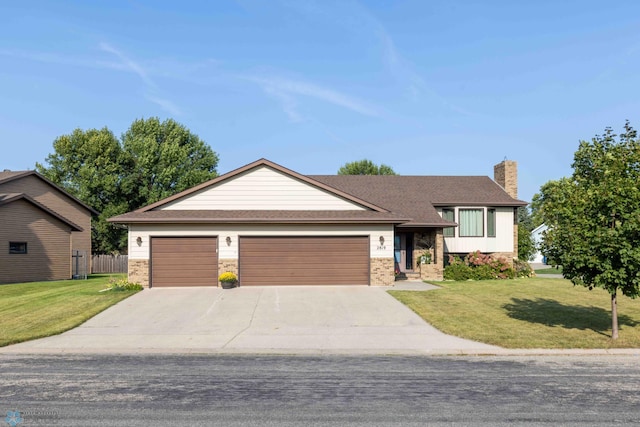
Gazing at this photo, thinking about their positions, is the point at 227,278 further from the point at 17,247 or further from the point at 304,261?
the point at 17,247

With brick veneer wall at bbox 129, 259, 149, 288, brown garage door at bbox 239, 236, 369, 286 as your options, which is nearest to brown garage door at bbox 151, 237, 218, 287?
brick veneer wall at bbox 129, 259, 149, 288

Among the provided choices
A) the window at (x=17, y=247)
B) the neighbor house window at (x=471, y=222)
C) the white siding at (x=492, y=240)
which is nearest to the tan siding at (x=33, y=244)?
the window at (x=17, y=247)

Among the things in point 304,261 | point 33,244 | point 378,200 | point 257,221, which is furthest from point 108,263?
point 304,261

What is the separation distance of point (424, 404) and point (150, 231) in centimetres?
1759

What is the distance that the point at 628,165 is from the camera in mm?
12656

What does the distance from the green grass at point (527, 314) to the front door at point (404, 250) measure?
4.38m

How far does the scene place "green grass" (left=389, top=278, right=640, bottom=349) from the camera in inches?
496

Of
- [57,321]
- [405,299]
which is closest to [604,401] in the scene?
[405,299]

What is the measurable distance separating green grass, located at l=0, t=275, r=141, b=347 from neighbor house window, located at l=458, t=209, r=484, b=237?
738 inches

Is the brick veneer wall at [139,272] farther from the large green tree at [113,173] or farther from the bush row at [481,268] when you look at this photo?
the large green tree at [113,173]

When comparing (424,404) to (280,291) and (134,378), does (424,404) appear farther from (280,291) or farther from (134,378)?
(280,291)

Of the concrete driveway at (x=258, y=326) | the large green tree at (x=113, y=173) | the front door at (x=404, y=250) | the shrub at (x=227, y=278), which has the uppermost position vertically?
the large green tree at (x=113, y=173)

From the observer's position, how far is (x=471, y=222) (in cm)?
2969

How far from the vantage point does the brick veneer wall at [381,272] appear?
892 inches
